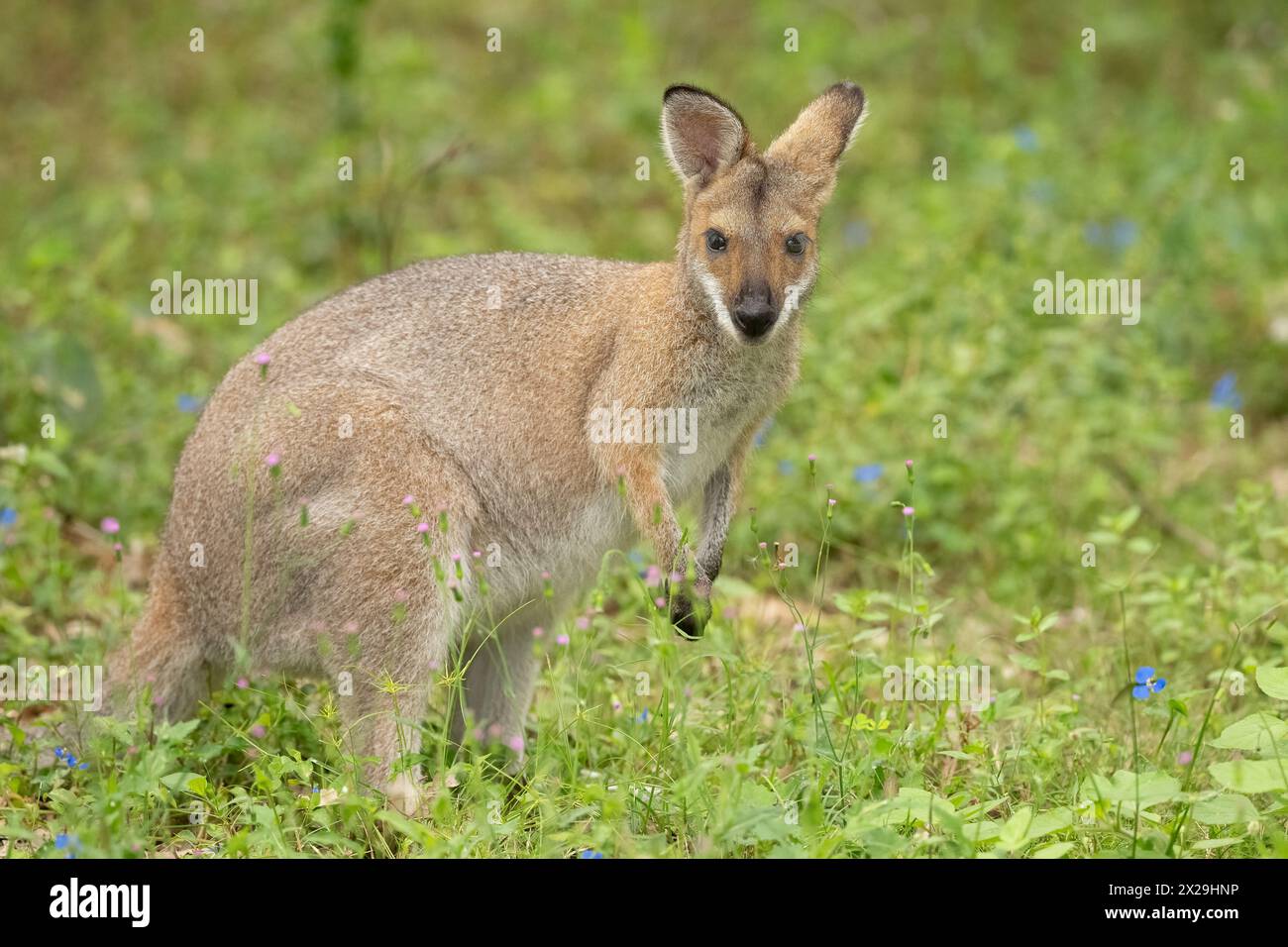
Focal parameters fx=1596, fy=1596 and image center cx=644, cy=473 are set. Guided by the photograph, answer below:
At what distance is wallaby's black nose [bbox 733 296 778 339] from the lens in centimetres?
504

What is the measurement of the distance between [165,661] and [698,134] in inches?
98.6

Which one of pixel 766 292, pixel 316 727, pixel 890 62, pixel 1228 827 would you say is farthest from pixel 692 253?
pixel 890 62

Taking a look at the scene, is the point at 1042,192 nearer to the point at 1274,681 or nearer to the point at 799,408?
the point at 799,408

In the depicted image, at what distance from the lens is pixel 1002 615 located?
254 inches

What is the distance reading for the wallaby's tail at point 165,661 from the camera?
17.1ft

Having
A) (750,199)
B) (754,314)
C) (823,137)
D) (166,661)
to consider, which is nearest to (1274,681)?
(754,314)

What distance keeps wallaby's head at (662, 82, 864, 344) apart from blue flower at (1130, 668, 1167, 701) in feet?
5.13

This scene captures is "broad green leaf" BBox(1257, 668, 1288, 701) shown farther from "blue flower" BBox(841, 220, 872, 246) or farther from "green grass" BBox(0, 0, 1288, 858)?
"blue flower" BBox(841, 220, 872, 246)

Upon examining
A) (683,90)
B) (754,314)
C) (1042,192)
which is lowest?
(754,314)

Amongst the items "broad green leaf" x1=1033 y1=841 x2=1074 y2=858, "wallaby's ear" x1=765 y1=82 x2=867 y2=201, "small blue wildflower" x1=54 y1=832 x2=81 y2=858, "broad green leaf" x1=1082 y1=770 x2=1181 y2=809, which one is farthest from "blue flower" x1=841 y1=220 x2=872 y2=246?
"small blue wildflower" x1=54 y1=832 x2=81 y2=858

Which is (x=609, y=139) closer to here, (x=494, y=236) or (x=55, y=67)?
(x=494, y=236)

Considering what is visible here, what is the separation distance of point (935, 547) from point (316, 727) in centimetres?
316

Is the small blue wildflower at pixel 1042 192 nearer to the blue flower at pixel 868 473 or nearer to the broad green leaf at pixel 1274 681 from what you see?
the blue flower at pixel 868 473

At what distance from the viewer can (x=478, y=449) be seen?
5379 mm
